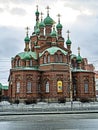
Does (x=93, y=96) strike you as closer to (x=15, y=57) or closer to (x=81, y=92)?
(x=81, y=92)

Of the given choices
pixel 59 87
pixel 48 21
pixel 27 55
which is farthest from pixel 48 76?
pixel 48 21

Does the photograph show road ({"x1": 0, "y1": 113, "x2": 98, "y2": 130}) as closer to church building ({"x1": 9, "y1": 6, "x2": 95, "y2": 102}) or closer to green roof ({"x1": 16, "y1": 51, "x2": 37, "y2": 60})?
church building ({"x1": 9, "y1": 6, "x2": 95, "y2": 102})

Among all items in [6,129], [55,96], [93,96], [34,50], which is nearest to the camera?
[6,129]

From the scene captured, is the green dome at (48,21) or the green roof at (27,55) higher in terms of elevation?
the green dome at (48,21)

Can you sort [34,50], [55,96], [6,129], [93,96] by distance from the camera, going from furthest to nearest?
[34,50]
[93,96]
[55,96]
[6,129]

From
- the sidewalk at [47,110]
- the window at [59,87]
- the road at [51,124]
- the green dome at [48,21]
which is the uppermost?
the green dome at [48,21]

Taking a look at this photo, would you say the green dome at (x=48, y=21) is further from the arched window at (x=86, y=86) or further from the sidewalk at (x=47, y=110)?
the sidewalk at (x=47, y=110)

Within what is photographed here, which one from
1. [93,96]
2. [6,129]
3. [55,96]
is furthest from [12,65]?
[6,129]

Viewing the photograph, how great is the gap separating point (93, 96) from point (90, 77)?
4344 millimetres

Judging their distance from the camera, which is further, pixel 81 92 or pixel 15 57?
pixel 15 57

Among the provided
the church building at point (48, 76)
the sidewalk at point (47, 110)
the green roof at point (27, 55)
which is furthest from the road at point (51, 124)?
the green roof at point (27, 55)

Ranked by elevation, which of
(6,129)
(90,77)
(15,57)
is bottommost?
(6,129)

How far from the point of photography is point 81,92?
64.9m

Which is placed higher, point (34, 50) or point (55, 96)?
point (34, 50)
